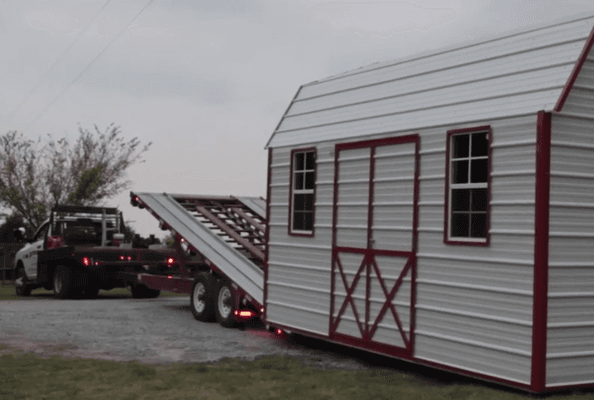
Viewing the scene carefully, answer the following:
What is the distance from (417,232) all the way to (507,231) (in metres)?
1.49

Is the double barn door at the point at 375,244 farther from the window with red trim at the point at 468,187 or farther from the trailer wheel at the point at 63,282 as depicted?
the trailer wheel at the point at 63,282

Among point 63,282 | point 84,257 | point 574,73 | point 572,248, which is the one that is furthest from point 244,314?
point 63,282

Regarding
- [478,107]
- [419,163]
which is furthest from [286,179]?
A: [478,107]

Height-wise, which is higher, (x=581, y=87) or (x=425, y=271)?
(x=581, y=87)

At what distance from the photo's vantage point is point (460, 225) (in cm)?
971

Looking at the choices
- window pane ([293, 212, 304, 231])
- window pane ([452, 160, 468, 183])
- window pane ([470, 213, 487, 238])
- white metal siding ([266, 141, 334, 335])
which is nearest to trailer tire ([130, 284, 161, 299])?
white metal siding ([266, 141, 334, 335])

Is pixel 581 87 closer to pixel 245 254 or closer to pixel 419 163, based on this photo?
pixel 419 163

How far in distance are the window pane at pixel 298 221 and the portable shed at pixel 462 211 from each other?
31mm

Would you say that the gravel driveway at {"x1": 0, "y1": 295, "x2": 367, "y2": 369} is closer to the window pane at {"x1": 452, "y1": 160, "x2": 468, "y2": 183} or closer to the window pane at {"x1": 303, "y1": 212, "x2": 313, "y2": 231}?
the window pane at {"x1": 303, "y1": 212, "x2": 313, "y2": 231}

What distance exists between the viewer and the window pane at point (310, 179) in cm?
1235

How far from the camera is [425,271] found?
1000 centimetres

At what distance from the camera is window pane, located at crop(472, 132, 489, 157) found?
31.1 feet

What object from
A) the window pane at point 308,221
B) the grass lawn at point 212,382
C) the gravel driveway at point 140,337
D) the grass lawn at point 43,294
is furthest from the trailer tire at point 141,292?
the grass lawn at point 212,382

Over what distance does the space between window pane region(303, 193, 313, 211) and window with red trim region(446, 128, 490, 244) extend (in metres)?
3.08
